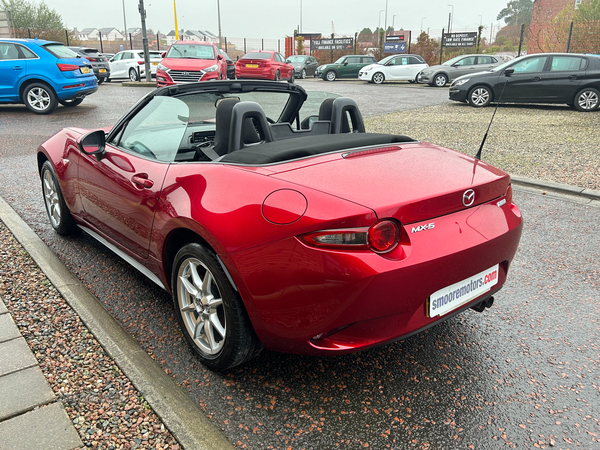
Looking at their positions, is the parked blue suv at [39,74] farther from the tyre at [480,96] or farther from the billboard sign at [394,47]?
the billboard sign at [394,47]

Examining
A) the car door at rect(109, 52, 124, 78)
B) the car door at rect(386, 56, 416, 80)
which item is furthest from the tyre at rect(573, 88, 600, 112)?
the car door at rect(109, 52, 124, 78)

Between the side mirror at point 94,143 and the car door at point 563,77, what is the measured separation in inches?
519

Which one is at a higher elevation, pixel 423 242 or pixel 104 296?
pixel 423 242

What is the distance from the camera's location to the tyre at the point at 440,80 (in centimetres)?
2261

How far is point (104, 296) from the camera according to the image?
11.4ft

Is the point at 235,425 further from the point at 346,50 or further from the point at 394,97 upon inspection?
the point at 346,50

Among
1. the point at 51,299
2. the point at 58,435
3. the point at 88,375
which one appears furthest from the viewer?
the point at 51,299

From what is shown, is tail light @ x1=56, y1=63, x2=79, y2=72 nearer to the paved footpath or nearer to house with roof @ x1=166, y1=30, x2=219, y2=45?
the paved footpath

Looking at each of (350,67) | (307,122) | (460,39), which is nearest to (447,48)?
(460,39)

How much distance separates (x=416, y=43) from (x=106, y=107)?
26.3m

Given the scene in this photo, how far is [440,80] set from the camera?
22.8 metres

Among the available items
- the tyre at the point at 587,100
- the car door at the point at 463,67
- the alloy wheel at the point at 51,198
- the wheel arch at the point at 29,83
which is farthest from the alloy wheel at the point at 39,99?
the car door at the point at 463,67

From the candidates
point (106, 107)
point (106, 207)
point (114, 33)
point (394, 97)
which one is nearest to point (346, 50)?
point (394, 97)

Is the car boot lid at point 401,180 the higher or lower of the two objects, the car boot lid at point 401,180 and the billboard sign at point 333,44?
the lower
